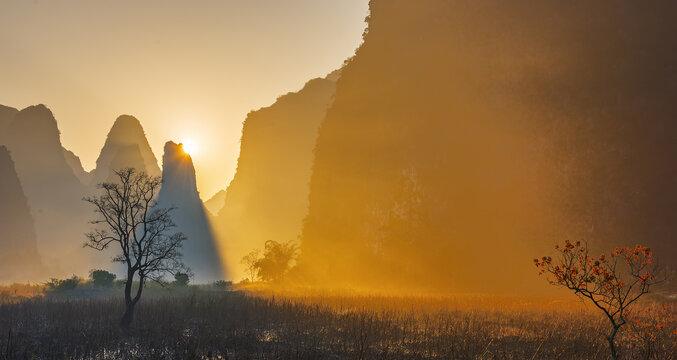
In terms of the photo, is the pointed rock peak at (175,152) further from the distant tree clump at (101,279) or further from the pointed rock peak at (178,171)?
the distant tree clump at (101,279)

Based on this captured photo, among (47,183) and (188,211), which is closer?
(188,211)

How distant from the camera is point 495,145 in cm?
6488

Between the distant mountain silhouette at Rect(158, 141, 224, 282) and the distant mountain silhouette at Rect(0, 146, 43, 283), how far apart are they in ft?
126

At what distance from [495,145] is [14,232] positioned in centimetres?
13622

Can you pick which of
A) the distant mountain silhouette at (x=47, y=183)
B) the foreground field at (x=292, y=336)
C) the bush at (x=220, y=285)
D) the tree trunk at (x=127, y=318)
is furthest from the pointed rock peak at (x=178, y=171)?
the tree trunk at (x=127, y=318)

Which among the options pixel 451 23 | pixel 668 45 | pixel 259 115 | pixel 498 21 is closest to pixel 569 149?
pixel 668 45

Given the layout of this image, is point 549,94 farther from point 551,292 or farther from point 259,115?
point 259,115

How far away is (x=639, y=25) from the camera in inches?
2313

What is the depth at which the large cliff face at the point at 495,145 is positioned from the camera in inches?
2148

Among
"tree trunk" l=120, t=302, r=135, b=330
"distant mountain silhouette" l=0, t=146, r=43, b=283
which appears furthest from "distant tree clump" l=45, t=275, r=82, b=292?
"distant mountain silhouette" l=0, t=146, r=43, b=283

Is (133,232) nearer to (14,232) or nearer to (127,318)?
(127,318)

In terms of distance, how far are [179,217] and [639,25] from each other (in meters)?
132

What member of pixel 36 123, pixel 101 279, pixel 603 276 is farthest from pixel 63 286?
pixel 36 123

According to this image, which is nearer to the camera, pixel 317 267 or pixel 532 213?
pixel 532 213
